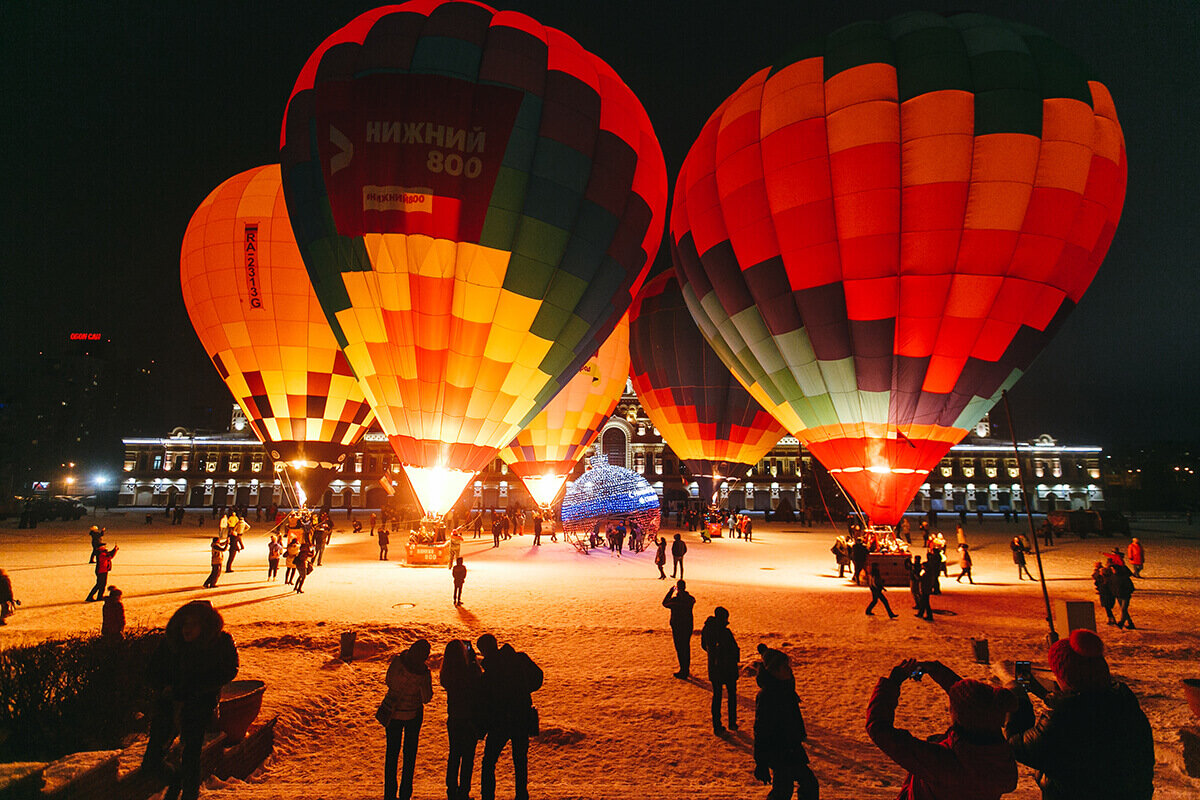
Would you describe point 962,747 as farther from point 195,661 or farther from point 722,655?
point 195,661

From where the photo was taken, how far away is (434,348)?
1031cm

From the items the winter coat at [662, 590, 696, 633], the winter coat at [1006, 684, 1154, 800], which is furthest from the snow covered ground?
the winter coat at [662, 590, 696, 633]


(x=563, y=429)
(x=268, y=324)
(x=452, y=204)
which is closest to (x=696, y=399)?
(x=563, y=429)

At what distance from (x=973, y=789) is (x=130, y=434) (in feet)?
302

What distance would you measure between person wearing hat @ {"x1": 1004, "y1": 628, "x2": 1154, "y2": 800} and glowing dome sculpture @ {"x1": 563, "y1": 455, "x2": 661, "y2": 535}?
17.6 m

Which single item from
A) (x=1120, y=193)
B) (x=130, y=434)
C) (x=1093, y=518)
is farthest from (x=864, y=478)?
(x=130, y=434)

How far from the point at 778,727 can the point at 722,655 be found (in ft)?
4.61

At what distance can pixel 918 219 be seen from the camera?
960 centimetres

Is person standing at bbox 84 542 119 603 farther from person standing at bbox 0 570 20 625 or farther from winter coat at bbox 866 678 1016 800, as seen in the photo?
winter coat at bbox 866 678 1016 800

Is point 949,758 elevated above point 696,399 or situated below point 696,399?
below

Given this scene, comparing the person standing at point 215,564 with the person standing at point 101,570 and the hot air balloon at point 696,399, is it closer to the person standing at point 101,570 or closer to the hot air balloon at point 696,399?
the person standing at point 101,570

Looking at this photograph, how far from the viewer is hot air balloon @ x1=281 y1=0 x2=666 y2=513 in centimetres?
989

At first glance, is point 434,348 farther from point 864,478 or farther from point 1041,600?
point 1041,600

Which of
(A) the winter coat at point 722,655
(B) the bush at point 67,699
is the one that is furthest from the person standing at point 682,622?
(B) the bush at point 67,699
